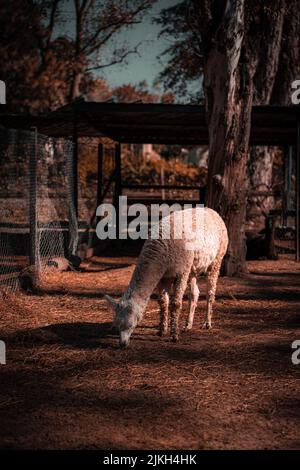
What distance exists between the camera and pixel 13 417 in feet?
14.6

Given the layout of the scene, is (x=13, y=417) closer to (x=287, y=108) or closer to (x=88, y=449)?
(x=88, y=449)

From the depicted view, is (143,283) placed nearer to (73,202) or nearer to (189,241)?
(189,241)

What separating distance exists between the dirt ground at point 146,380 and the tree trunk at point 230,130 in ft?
8.31

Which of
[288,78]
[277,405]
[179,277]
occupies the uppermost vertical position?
[288,78]

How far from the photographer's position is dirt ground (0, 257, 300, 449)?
4.11 metres

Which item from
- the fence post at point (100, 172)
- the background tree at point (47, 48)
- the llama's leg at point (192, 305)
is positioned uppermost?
the background tree at point (47, 48)

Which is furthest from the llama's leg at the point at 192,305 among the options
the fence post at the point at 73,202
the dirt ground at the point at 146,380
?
the fence post at the point at 73,202

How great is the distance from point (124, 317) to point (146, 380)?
859 millimetres

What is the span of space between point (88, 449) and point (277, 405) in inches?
66.8

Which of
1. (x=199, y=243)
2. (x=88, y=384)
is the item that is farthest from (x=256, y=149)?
(x=88, y=384)

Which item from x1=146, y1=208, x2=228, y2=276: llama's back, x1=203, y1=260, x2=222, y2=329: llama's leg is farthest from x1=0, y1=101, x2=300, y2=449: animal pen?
x1=146, y1=208, x2=228, y2=276: llama's back

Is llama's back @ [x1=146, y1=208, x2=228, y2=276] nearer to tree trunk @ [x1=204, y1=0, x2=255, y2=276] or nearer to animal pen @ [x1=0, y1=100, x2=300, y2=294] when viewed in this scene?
animal pen @ [x1=0, y1=100, x2=300, y2=294]

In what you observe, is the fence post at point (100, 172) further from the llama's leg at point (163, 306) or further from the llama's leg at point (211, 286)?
the llama's leg at point (163, 306)

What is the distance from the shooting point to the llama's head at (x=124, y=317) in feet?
19.8
